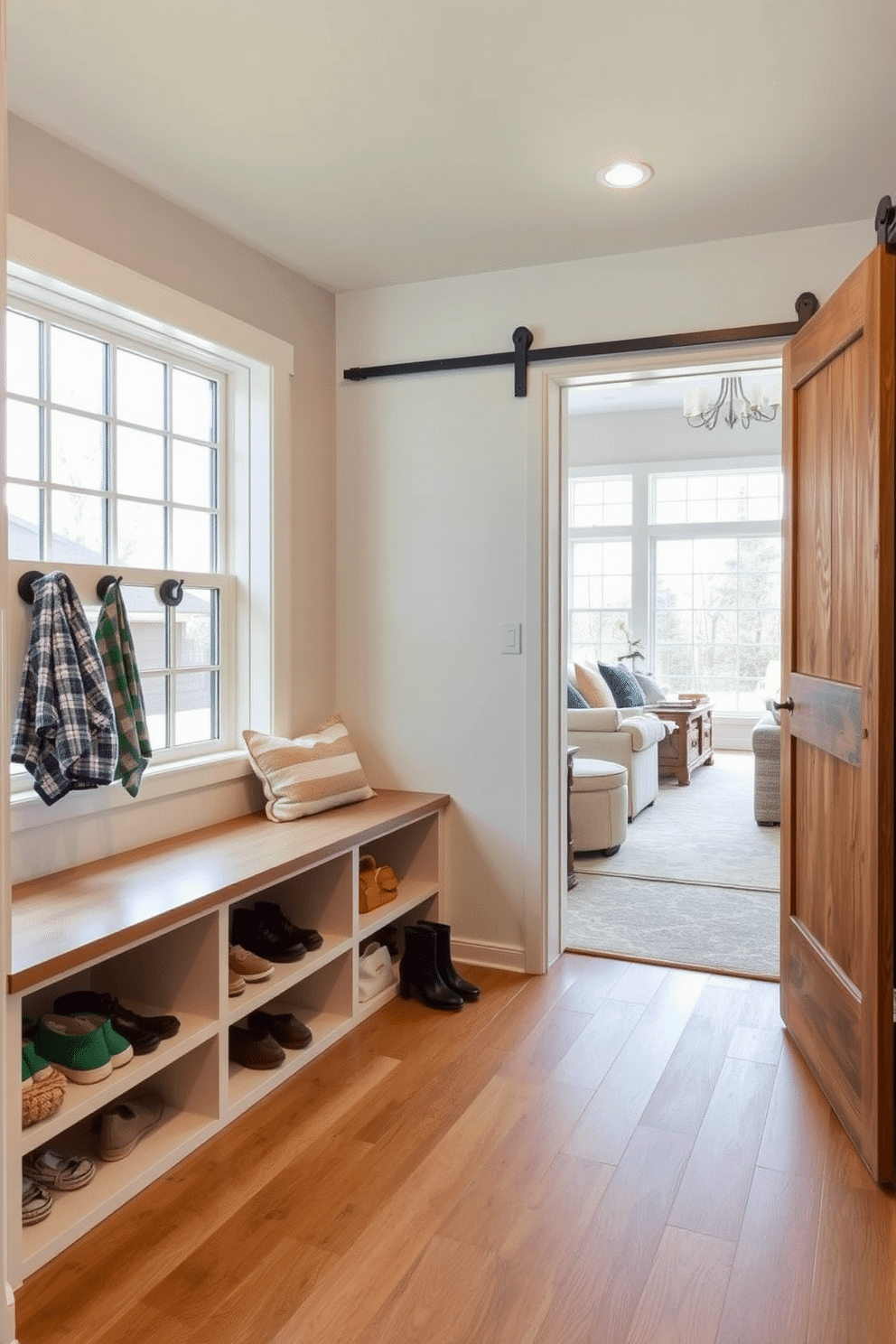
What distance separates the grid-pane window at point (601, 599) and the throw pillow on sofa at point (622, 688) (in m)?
1.68

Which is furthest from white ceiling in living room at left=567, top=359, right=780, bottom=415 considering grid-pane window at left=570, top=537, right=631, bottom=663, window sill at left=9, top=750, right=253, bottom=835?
window sill at left=9, top=750, right=253, bottom=835

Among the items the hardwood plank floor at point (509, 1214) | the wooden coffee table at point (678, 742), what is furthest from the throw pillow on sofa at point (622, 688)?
the hardwood plank floor at point (509, 1214)

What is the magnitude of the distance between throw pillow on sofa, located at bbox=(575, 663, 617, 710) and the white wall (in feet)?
9.00

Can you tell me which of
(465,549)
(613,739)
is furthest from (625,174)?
(613,739)

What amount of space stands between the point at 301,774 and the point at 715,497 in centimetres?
631

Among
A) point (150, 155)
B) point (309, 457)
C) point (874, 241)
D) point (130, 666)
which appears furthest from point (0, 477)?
point (874, 241)

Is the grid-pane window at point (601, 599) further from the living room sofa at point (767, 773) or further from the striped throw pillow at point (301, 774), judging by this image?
the striped throw pillow at point (301, 774)

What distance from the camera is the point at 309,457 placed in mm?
3535

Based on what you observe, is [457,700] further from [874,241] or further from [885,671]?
[874,241]

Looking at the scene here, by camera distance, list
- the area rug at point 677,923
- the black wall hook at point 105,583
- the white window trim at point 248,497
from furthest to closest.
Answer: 1. the area rug at point 677,923
2. the white window trim at point 248,497
3. the black wall hook at point 105,583

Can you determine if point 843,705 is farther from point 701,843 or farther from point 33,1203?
point 701,843

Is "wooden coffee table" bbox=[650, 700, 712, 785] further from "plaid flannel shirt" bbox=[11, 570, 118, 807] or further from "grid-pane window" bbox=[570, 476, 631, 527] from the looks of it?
"plaid flannel shirt" bbox=[11, 570, 118, 807]

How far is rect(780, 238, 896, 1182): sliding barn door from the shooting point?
213cm

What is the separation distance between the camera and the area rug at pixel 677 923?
3.56m
